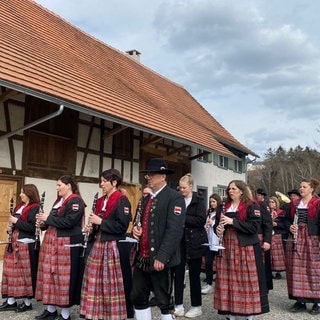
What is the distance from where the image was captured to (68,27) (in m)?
14.1

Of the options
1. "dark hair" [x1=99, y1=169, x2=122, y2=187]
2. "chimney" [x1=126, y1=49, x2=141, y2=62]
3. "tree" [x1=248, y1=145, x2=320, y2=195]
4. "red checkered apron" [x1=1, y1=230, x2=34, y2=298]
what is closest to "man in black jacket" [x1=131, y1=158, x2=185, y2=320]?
"dark hair" [x1=99, y1=169, x2=122, y2=187]

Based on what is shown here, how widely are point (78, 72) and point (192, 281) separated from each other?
6.52 m

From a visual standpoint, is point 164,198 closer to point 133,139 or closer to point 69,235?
point 69,235

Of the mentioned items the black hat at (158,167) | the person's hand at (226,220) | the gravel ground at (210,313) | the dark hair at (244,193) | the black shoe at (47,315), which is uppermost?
the black hat at (158,167)

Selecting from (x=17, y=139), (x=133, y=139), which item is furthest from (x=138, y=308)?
(x=133, y=139)

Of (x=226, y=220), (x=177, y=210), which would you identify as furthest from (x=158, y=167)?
(x=226, y=220)

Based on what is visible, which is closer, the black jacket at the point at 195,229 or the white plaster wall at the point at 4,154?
the black jacket at the point at 195,229

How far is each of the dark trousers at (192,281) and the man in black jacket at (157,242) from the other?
1350 mm

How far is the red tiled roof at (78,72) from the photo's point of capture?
316 inches

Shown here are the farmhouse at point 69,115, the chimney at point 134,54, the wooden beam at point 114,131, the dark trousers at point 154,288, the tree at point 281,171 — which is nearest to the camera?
the dark trousers at point 154,288

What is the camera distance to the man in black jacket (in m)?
3.78

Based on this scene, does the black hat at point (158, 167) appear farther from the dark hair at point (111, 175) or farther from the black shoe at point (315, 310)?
the black shoe at point (315, 310)

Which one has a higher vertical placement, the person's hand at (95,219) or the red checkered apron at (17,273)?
the person's hand at (95,219)

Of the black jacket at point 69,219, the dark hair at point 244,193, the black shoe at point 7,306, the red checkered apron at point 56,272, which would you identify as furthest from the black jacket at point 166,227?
the black shoe at point 7,306
